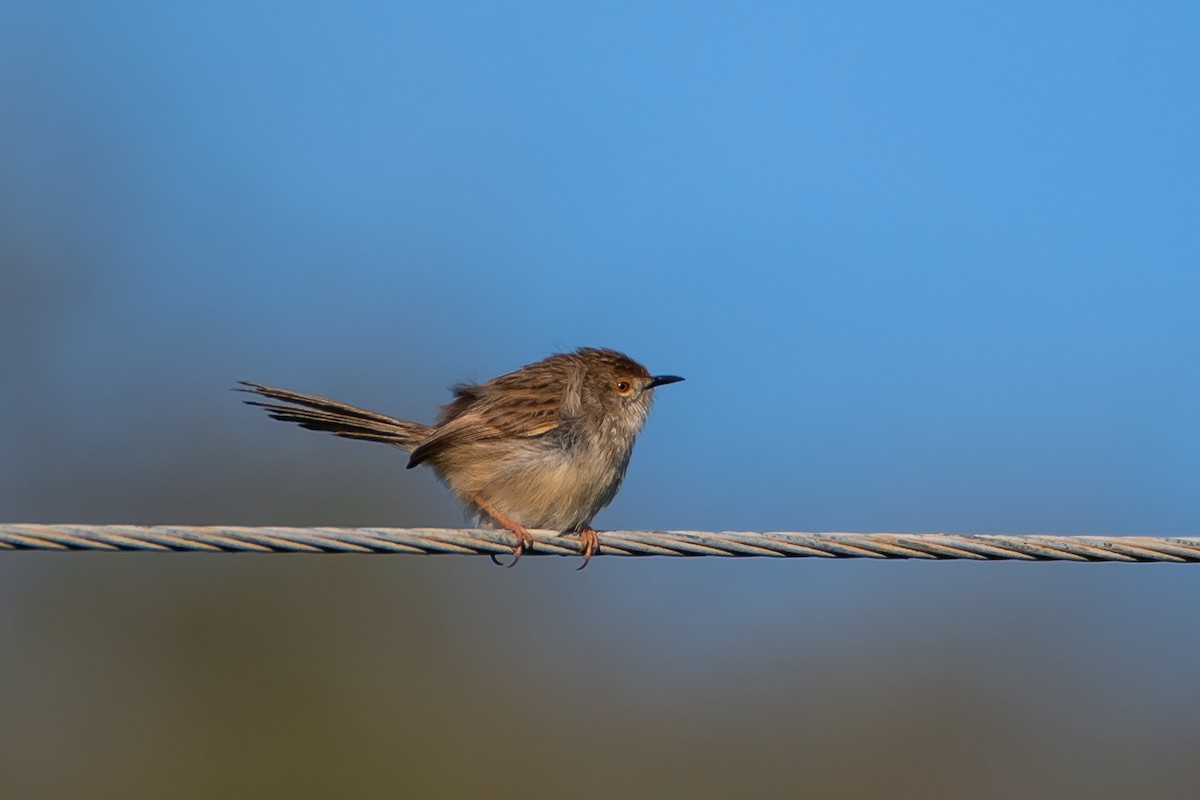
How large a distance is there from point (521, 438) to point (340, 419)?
1.02m

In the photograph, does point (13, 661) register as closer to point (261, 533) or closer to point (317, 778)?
point (317, 778)

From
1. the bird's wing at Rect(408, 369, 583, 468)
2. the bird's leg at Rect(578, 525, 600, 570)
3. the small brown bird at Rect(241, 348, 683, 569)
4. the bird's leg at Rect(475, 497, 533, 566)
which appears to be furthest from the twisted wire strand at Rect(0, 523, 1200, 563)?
the bird's wing at Rect(408, 369, 583, 468)

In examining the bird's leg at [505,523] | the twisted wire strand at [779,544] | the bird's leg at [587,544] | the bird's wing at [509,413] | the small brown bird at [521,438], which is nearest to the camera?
the twisted wire strand at [779,544]

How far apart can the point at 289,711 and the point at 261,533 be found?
6794mm

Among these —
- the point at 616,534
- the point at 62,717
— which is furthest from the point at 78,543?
the point at 62,717

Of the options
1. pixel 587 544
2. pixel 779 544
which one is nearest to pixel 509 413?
pixel 587 544

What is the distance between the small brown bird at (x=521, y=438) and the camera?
20.7 ft

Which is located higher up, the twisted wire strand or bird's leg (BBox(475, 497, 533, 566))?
bird's leg (BBox(475, 497, 533, 566))

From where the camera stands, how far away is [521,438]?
6496 mm

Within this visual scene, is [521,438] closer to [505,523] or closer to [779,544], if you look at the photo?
[505,523]

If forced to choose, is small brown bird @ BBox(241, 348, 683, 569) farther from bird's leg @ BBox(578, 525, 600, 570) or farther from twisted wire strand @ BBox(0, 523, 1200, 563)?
twisted wire strand @ BBox(0, 523, 1200, 563)

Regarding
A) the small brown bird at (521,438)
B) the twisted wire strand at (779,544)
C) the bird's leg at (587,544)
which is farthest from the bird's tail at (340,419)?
the twisted wire strand at (779,544)

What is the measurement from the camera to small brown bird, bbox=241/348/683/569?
6312 millimetres

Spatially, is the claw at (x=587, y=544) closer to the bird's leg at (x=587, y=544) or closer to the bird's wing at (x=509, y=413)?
the bird's leg at (x=587, y=544)
